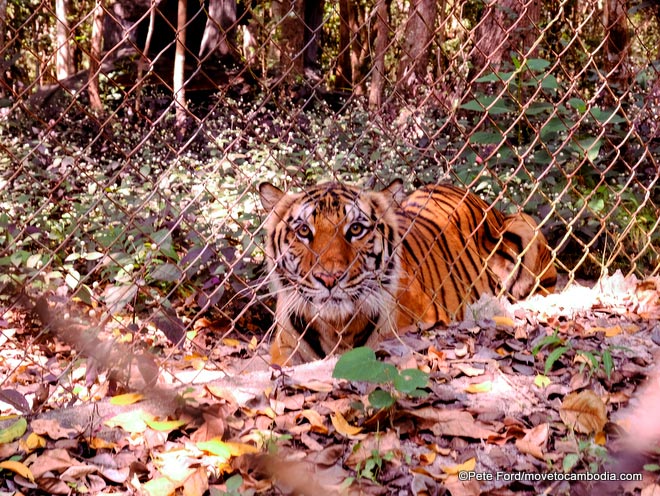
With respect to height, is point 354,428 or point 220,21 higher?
point 220,21

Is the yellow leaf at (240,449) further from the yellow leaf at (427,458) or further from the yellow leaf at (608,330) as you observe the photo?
the yellow leaf at (608,330)

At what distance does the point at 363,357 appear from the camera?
212 cm

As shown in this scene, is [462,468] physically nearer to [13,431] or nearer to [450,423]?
[450,423]

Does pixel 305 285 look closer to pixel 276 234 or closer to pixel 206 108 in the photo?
pixel 276 234

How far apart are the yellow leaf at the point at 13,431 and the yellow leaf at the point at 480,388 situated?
1335 millimetres

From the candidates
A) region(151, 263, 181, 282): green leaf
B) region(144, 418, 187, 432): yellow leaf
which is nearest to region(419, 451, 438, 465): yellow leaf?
region(144, 418, 187, 432): yellow leaf

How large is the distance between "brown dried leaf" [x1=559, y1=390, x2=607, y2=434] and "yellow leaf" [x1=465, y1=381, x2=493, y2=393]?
0.84ft

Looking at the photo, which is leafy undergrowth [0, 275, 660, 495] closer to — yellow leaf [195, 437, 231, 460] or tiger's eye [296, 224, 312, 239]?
yellow leaf [195, 437, 231, 460]

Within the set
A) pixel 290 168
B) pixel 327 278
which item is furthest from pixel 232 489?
pixel 290 168

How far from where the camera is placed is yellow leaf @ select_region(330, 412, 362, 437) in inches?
80.6

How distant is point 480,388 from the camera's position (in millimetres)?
2334

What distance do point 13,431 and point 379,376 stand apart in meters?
1.02

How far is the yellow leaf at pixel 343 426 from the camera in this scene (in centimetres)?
205

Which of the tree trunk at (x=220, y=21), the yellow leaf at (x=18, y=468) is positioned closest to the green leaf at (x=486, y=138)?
the yellow leaf at (x=18, y=468)
